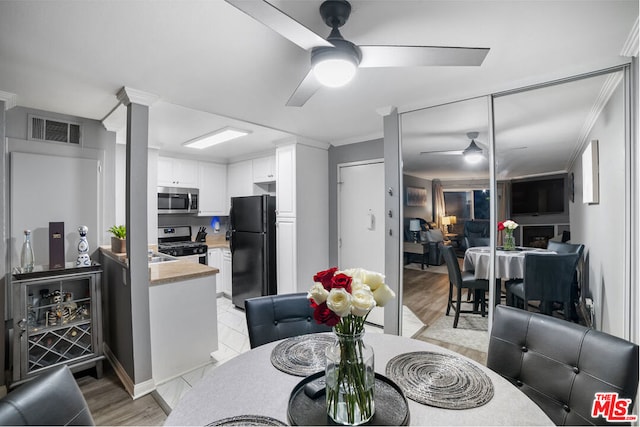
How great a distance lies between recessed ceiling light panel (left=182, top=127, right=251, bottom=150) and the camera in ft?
10.8

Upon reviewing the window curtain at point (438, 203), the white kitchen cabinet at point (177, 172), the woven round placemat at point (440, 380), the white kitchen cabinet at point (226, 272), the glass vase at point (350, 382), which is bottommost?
the white kitchen cabinet at point (226, 272)

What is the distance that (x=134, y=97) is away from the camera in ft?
7.04

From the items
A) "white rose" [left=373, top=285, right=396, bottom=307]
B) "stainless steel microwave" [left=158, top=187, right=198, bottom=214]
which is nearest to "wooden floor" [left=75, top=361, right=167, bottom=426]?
"white rose" [left=373, top=285, right=396, bottom=307]

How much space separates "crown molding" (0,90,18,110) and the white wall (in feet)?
13.3

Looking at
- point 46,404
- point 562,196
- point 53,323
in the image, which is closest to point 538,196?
point 562,196

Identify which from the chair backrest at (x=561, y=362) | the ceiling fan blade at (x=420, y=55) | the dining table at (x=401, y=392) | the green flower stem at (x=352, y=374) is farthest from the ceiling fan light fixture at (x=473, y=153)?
the green flower stem at (x=352, y=374)

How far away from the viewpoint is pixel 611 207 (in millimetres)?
1810

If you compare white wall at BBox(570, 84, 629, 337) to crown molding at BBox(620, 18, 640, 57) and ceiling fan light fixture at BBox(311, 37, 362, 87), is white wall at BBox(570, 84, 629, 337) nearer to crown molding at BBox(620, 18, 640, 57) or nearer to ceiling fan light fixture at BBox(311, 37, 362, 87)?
crown molding at BBox(620, 18, 640, 57)

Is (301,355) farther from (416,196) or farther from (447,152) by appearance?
(447,152)

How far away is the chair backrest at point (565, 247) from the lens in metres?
1.97

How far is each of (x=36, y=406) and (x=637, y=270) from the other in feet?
8.84

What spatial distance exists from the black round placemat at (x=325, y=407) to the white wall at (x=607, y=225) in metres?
1.69

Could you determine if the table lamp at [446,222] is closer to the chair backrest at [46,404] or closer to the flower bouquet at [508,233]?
the flower bouquet at [508,233]

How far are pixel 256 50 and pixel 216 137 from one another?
2.08m
